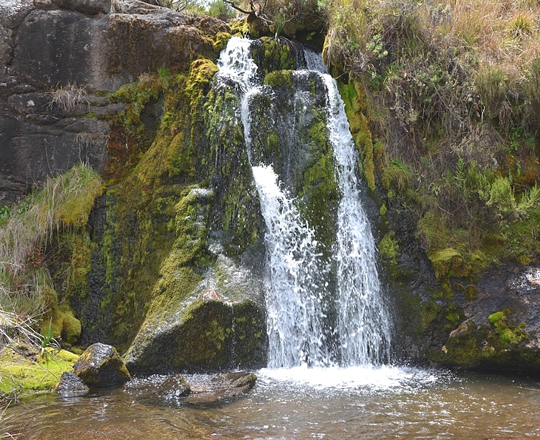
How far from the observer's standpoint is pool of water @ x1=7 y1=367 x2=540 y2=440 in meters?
4.24

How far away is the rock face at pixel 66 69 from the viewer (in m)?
8.42

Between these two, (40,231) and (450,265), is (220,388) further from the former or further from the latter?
(40,231)

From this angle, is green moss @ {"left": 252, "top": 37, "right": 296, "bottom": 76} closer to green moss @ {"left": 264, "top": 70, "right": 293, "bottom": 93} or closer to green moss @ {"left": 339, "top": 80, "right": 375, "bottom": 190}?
green moss @ {"left": 264, "top": 70, "right": 293, "bottom": 93}

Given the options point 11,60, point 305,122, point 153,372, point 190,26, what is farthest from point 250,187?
point 11,60

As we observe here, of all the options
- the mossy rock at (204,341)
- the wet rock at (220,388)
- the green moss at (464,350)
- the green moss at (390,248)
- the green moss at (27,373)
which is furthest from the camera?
the green moss at (390,248)

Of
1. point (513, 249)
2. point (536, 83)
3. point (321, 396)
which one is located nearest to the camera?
point (321, 396)

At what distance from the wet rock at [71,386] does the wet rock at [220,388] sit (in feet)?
3.78

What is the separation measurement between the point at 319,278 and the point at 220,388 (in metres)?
2.05

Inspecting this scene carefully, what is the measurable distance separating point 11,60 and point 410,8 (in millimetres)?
6327

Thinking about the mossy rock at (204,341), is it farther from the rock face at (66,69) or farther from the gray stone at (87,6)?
the gray stone at (87,6)

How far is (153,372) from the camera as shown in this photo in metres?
6.22

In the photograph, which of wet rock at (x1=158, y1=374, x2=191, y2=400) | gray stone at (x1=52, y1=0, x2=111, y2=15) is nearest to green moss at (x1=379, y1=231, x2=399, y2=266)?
wet rock at (x1=158, y1=374, x2=191, y2=400)

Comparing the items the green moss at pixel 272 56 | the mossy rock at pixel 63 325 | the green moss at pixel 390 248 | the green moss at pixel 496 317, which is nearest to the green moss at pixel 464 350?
the green moss at pixel 496 317

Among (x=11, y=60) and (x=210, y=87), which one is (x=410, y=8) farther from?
(x=11, y=60)
